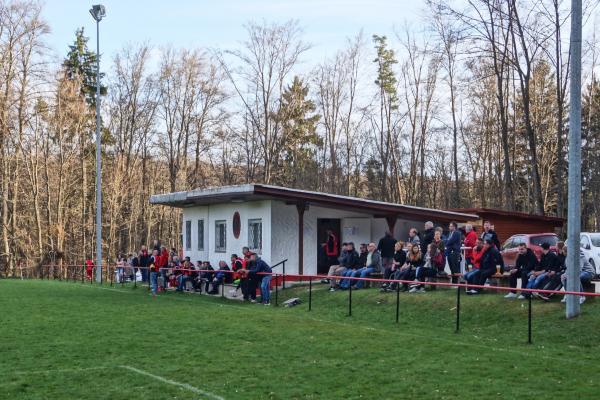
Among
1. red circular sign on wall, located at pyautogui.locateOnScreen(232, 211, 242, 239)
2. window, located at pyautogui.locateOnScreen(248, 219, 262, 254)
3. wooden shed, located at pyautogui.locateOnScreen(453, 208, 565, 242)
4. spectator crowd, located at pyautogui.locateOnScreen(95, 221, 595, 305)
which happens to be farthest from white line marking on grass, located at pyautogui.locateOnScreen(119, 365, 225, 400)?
wooden shed, located at pyautogui.locateOnScreen(453, 208, 565, 242)

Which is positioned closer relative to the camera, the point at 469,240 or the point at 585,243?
the point at 469,240

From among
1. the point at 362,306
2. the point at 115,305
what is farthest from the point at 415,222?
the point at 115,305

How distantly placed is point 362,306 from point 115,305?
701cm

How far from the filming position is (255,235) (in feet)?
89.5

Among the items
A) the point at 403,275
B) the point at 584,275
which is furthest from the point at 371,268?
the point at 584,275

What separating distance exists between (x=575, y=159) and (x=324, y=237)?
13.8 m

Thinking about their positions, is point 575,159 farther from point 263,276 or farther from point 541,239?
point 541,239

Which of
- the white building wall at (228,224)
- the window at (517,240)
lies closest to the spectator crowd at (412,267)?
the white building wall at (228,224)

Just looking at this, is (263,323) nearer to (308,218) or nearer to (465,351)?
(465,351)

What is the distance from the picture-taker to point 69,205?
175 ft

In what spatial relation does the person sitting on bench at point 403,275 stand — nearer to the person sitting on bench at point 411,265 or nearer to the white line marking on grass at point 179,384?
the person sitting on bench at point 411,265

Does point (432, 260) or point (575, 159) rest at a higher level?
point (575, 159)

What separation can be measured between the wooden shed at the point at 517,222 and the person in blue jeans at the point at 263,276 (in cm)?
1434

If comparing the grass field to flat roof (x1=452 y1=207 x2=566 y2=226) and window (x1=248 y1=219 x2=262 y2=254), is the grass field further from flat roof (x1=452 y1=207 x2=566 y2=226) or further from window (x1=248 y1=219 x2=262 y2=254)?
flat roof (x1=452 y1=207 x2=566 y2=226)
